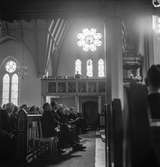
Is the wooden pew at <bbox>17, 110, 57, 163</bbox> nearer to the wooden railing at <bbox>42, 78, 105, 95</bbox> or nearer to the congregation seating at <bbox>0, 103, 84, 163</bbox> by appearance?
the congregation seating at <bbox>0, 103, 84, 163</bbox>

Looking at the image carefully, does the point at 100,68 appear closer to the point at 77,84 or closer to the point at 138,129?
the point at 77,84

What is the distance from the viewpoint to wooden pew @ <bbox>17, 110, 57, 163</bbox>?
6.21m

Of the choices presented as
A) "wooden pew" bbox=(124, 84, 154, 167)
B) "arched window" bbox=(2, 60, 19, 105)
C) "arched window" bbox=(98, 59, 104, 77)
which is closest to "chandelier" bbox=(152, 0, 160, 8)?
"wooden pew" bbox=(124, 84, 154, 167)

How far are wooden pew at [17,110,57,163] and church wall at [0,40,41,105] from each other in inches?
514

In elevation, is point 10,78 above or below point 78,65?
below

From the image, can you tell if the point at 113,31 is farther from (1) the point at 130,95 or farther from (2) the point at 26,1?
(1) the point at 130,95

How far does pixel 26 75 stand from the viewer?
21531 mm

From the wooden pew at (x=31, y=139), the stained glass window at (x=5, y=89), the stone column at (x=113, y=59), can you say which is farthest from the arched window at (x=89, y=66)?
the wooden pew at (x=31, y=139)

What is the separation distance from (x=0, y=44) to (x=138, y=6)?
16.6 m

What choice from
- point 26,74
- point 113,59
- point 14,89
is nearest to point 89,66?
point 26,74

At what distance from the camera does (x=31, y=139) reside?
7270mm

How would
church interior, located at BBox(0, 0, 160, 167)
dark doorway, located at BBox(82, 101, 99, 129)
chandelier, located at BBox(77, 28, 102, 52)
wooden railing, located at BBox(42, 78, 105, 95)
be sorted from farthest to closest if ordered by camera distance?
1. chandelier, located at BBox(77, 28, 102, 52)
2. dark doorway, located at BBox(82, 101, 99, 129)
3. wooden railing, located at BBox(42, 78, 105, 95)
4. church interior, located at BBox(0, 0, 160, 167)

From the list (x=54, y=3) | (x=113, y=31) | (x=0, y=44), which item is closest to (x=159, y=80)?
(x=54, y=3)

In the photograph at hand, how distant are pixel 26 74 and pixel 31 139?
47.6 feet
